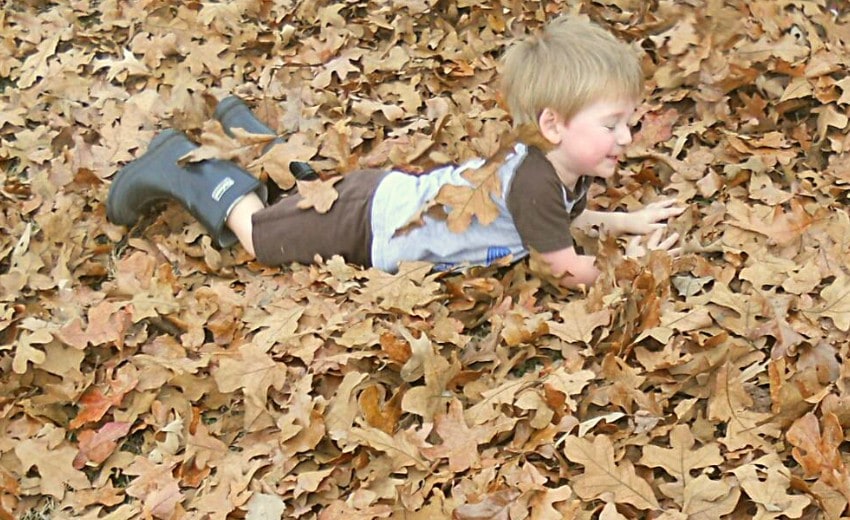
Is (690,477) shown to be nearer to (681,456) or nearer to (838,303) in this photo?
(681,456)

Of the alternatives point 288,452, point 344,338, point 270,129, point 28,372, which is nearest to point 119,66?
point 270,129

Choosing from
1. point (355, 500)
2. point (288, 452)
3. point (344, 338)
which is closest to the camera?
point (355, 500)

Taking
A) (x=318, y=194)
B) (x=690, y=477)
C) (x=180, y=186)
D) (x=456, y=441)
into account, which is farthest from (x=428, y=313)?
(x=180, y=186)

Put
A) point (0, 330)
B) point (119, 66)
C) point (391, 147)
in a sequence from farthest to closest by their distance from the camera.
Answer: point (119, 66)
point (391, 147)
point (0, 330)

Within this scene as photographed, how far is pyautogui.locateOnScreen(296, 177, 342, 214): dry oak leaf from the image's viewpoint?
11.4 ft

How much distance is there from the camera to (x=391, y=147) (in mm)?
4039

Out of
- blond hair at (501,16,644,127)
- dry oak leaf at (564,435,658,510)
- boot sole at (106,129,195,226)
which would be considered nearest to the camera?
dry oak leaf at (564,435,658,510)

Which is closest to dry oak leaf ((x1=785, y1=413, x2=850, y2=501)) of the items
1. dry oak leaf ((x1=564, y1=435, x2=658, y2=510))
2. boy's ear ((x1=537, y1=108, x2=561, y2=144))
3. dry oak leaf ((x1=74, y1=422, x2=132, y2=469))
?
dry oak leaf ((x1=564, y1=435, x2=658, y2=510))

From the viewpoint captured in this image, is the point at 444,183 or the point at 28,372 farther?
the point at 444,183

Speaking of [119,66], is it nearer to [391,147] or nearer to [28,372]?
[391,147]

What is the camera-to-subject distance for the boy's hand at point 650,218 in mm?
3461

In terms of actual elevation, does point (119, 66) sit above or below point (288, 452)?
above

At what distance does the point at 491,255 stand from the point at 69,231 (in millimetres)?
1735

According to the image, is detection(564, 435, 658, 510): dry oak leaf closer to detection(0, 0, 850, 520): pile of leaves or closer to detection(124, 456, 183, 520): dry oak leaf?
detection(0, 0, 850, 520): pile of leaves
